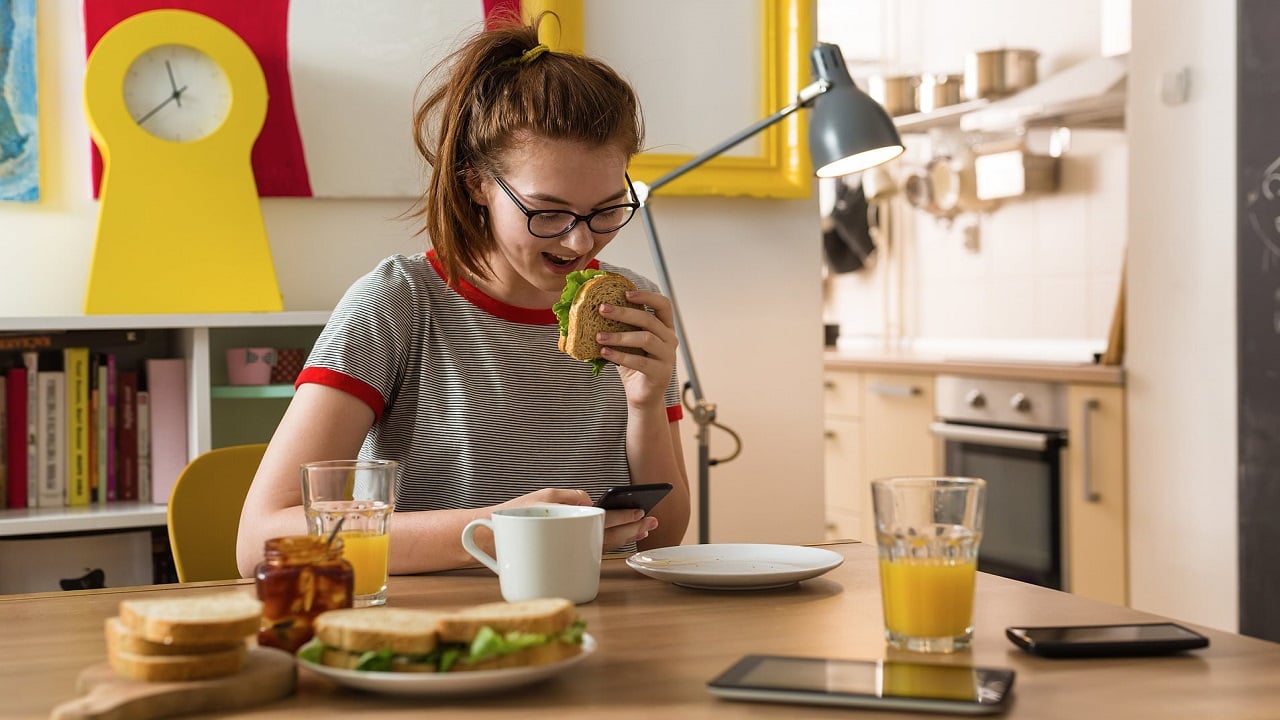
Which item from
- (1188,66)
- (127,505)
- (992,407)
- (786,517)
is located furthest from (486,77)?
(992,407)

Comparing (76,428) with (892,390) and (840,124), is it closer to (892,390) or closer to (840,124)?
(840,124)

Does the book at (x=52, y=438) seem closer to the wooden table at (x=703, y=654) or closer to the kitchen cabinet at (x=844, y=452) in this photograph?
the wooden table at (x=703, y=654)

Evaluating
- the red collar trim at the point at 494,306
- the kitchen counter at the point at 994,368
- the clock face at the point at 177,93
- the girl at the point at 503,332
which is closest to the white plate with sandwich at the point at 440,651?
the girl at the point at 503,332

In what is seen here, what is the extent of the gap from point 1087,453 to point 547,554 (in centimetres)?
255

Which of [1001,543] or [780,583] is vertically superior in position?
[780,583]

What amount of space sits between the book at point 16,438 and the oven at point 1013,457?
8.21 feet

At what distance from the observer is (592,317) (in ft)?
4.83

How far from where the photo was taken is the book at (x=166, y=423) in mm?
2209

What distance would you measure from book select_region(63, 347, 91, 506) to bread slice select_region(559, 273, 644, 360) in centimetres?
110

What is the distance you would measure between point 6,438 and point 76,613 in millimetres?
1185

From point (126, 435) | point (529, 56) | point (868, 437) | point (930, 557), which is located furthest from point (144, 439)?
point (868, 437)

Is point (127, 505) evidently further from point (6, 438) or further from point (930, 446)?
point (930, 446)

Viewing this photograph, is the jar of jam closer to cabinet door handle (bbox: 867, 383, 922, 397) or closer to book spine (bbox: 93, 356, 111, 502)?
book spine (bbox: 93, 356, 111, 502)

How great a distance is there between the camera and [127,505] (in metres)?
2.19
